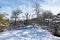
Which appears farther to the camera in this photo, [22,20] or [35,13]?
[22,20]

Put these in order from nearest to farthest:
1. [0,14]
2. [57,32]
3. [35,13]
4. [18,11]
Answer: [0,14] < [57,32] < [35,13] < [18,11]

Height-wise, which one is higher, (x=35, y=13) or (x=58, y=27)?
(x=35, y=13)

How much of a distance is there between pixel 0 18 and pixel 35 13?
15.6 m

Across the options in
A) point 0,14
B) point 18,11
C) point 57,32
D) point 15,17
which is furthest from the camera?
point 15,17

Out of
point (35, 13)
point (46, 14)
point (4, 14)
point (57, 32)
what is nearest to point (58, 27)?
point (57, 32)

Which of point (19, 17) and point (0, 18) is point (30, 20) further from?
point (0, 18)

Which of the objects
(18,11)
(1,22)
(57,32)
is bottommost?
(57,32)

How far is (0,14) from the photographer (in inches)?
362

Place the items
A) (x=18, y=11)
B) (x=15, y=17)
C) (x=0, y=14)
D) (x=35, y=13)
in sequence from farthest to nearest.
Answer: (x=15, y=17), (x=18, y=11), (x=35, y=13), (x=0, y=14)

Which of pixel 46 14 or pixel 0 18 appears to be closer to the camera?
pixel 0 18

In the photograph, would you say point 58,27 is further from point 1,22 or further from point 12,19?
point 12,19

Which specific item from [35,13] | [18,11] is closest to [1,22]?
[35,13]

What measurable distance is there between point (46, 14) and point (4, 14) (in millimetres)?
24003

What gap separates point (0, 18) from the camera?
30.3 feet
